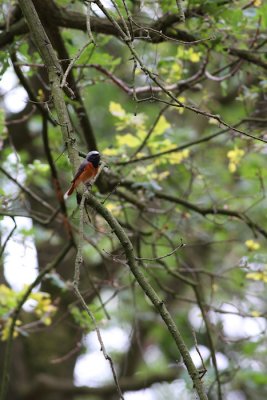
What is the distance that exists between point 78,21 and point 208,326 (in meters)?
2.11

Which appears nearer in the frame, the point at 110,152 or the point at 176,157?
the point at 110,152

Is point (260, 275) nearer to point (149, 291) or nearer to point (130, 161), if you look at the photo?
point (130, 161)

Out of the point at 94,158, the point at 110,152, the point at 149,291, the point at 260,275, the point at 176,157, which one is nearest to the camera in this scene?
the point at 149,291

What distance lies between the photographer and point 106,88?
29.1ft

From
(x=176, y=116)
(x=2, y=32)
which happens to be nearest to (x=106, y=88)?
(x=176, y=116)

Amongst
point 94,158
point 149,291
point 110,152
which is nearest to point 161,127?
point 110,152

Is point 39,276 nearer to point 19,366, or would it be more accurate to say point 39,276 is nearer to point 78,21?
point 78,21

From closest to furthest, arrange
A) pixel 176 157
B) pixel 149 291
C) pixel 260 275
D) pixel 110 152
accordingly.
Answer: pixel 149 291
pixel 260 275
pixel 110 152
pixel 176 157

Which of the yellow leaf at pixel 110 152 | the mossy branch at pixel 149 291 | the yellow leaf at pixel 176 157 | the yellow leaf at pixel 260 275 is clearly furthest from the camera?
the yellow leaf at pixel 176 157

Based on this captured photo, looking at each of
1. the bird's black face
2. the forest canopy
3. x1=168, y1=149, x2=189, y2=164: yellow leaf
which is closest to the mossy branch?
the forest canopy

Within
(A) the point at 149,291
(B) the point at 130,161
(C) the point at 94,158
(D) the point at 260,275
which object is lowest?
(A) the point at 149,291

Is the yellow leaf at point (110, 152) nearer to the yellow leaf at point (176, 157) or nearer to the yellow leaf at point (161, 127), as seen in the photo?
the yellow leaf at point (161, 127)

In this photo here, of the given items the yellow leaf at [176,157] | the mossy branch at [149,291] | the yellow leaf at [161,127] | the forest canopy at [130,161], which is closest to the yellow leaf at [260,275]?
the forest canopy at [130,161]

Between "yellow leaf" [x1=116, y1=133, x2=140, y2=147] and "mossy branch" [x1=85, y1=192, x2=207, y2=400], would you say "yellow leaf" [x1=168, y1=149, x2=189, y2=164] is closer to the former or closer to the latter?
"yellow leaf" [x1=116, y1=133, x2=140, y2=147]
